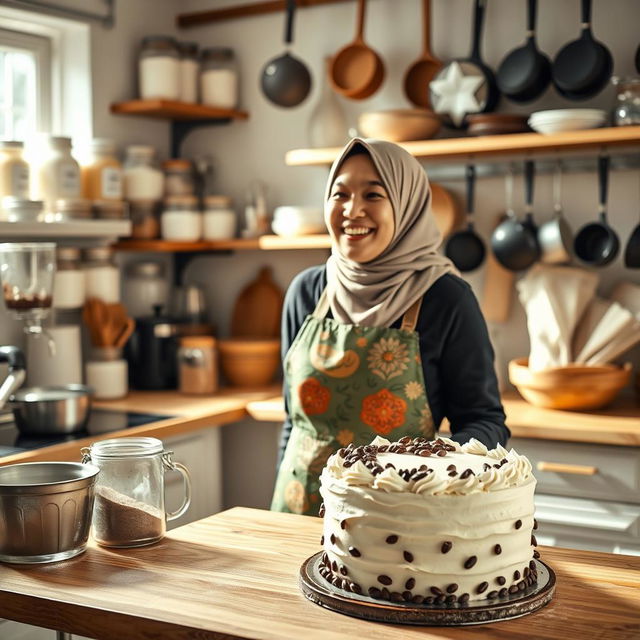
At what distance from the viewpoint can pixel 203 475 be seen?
3107 mm

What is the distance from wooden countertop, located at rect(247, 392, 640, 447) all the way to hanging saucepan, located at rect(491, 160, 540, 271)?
1.43 ft

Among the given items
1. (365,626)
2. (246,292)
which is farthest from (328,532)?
(246,292)

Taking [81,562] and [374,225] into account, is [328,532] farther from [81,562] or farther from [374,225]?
[374,225]

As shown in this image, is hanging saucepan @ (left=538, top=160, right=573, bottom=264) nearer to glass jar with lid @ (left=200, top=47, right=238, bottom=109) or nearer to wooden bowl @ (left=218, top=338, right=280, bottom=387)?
wooden bowl @ (left=218, top=338, right=280, bottom=387)

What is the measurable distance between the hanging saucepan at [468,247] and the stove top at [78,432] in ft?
3.50

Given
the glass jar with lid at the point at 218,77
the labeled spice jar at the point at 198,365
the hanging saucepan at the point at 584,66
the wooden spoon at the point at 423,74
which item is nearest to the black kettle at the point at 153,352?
the labeled spice jar at the point at 198,365

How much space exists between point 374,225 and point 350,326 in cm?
23

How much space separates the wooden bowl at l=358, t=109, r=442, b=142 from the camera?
3.11 m

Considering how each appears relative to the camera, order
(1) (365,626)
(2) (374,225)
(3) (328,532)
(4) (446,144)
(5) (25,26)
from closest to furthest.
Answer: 1. (1) (365,626)
2. (3) (328,532)
3. (2) (374,225)
4. (4) (446,144)
5. (5) (25,26)

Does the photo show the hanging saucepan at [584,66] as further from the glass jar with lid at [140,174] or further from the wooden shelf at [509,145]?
the glass jar with lid at [140,174]

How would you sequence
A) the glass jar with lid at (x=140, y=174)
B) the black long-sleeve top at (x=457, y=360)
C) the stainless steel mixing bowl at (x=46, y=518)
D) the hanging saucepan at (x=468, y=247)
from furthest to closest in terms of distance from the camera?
the glass jar with lid at (x=140, y=174) → the hanging saucepan at (x=468, y=247) → the black long-sleeve top at (x=457, y=360) → the stainless steel mixing bowl at (x=46, y=518)

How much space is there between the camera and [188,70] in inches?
144

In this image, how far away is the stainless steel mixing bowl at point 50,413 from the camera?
8.50 feet

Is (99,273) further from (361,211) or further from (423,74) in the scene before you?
(361,211)
